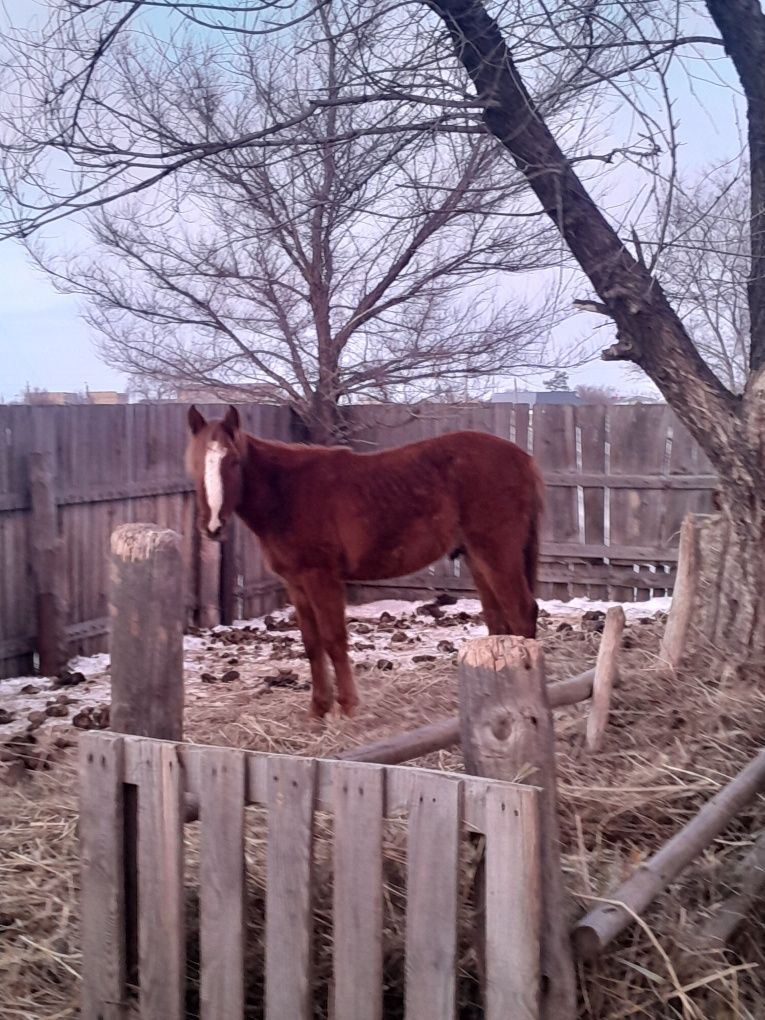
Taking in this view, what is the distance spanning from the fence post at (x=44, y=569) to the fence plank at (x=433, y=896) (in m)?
5.49

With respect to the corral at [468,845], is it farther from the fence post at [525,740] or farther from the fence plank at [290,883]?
the fence post at [525,740]

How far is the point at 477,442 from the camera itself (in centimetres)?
608

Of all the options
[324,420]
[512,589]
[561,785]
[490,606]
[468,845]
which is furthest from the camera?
[324,420]

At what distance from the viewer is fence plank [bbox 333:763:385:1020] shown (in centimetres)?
224

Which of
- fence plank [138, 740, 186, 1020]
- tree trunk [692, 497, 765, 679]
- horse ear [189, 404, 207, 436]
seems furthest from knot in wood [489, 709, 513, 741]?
horse ear [189, 404, 207, 436]

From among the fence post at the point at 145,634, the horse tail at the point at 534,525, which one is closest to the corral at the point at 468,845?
the fence post at the point at 145,634

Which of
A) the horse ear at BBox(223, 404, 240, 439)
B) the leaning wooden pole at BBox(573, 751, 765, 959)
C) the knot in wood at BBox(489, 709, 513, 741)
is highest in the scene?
the horse ear at BBox(223, 404, 240, 439)

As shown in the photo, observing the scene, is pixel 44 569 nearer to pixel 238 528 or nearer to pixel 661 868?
pixel 238 528

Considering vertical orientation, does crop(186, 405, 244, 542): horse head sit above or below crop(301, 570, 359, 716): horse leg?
above

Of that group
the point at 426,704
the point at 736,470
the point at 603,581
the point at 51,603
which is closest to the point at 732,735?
the point at 736,470

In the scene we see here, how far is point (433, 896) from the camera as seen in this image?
216 cm

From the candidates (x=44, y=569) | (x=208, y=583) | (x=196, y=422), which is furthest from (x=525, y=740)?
(x=208, y=583)

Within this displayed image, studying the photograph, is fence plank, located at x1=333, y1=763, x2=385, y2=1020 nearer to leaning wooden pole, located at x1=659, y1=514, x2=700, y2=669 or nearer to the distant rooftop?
leaning wooden pole, located at x1=659, y1=514, x2=700, y2=669

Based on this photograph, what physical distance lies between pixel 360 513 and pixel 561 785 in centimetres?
243
